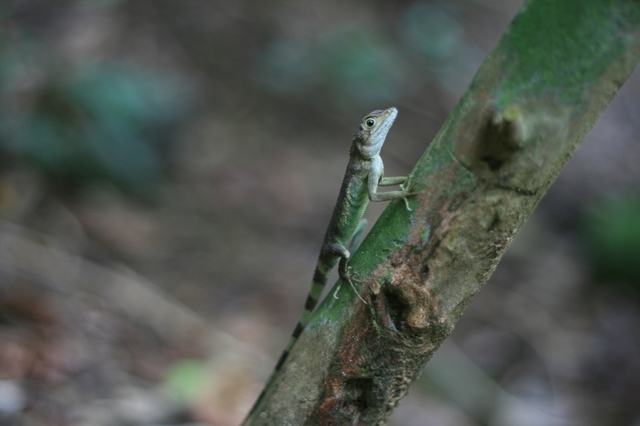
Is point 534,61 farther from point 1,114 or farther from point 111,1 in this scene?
point 111,1

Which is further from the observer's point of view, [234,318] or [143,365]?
[234,318]

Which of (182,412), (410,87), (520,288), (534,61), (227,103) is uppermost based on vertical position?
(410,87)

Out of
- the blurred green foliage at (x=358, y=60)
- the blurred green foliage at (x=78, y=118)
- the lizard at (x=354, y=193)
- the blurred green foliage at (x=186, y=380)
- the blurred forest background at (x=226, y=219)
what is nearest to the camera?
the lizard at (x=354, y=193)

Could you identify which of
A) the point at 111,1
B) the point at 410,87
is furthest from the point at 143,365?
the point at 410,87

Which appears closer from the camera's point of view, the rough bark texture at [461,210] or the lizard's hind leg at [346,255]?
the rough bark texture at [461,210]

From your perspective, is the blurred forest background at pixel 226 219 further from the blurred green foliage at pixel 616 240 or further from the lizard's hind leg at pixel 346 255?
the lizard's hind leg at pixel 346 255

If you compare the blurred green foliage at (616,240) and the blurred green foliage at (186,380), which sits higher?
the blurred green foliage at (616,240)

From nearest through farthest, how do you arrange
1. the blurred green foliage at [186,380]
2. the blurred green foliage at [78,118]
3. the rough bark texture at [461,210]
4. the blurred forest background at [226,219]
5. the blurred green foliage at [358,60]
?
1. the rough bark texture at [461,210]
2. the blurred green foliage at [186,380]
3. the blurred forest background at [226,219]
4. the blurred green foliage at [78,118]
5. the blurred green foliage at [358,60]

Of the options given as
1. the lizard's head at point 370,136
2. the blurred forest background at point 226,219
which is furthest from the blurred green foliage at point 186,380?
the lizard's head at point 370,136
